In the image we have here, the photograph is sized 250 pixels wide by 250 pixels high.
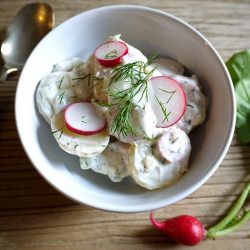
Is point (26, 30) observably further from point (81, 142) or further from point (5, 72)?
point (81, 142)

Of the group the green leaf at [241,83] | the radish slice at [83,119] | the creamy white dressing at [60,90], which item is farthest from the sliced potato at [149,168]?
the green leaf at [241,83]

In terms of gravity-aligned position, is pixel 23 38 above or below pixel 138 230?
above

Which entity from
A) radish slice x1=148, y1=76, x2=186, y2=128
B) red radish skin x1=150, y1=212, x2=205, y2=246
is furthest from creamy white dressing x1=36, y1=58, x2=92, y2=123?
red radish skin x1=150, y1=212, x2=205, y2=246

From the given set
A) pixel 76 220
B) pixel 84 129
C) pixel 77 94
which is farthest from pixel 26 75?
pixel 76 220

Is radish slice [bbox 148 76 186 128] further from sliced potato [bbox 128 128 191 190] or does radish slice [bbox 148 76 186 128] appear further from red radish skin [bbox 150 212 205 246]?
red radish skin [bbox 150 212 205 246]

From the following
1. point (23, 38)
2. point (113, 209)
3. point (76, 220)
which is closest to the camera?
point (113, 209)

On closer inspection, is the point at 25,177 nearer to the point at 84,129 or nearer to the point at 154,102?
the point at 84,129

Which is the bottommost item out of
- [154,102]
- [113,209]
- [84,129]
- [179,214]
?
[179,214]
